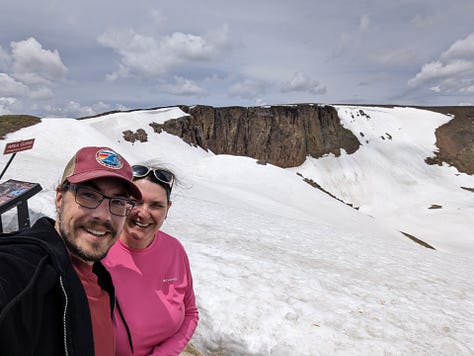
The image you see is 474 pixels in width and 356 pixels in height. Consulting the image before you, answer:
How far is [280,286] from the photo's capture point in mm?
6715

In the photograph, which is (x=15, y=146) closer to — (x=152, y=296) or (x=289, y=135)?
(x=152, y=296)

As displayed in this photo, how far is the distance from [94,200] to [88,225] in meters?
0.19

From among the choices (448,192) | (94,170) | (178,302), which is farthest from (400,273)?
(448,192)

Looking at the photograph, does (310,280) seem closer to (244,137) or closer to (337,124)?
(244,137)

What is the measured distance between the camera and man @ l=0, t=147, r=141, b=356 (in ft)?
4.41

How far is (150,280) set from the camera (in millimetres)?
2781

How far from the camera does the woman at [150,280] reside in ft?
8.39

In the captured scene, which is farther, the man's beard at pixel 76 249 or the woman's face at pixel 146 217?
the woman's face at pixel 146 217

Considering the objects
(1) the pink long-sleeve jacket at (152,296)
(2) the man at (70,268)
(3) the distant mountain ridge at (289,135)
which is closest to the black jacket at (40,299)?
(2) the man at (70,268)

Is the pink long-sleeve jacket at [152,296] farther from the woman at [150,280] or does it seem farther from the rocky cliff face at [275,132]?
the rocky cliff face at [275,132]

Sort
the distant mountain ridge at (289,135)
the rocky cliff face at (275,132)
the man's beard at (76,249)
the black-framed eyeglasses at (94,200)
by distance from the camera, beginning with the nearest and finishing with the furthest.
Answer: the man's beard at (76,249)
the black-framed eyeglasses at (94,200)
the rocky cliff face at (275,132)
the distant mountain ridge at (289,135)

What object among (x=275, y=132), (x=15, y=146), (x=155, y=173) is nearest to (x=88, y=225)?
A: (x=155, y=173)

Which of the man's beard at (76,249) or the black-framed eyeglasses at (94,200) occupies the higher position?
the black-framed eyeglasses at (94,200)

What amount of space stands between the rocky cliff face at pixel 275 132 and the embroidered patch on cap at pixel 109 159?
52.2 meters
